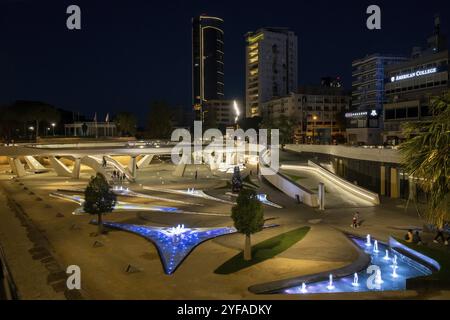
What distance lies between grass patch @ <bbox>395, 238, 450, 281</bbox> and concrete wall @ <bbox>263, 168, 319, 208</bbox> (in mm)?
14105

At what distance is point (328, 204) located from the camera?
3612 centimetres

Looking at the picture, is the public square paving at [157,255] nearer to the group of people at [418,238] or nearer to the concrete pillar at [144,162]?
the group of people at [418,238]

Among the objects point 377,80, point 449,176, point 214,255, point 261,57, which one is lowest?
point 214,255

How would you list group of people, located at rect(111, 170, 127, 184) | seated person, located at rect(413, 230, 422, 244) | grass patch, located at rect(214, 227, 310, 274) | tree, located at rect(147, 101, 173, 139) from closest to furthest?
grass patch, located at rect(214, 227, 310, 274), seated person, located at rect(413, 230, 422, 244), group of people, located at rect(111, 170, 127, 184), tree, located at rect(147, 101, 173, 139)

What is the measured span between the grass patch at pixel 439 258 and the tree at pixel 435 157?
6.30 feet

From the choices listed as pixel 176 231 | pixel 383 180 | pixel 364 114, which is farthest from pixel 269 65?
pixel 176 231

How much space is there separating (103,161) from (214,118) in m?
127

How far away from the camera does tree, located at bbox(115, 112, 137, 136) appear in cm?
12575

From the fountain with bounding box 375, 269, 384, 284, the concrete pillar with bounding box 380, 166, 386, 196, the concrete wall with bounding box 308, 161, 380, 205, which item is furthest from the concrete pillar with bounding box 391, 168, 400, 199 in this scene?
the fountain with bounding box 375, 269, 384, 284

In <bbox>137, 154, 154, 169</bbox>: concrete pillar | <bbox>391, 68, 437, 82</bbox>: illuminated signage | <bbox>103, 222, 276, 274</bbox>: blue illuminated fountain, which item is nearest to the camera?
<bbox>103, 222, 276, 274</bbox>: blue illuminated fountain

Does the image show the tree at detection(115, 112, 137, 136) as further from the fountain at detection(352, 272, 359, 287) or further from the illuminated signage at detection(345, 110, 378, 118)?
the fountain at detection(352, 272, 359, 287)
